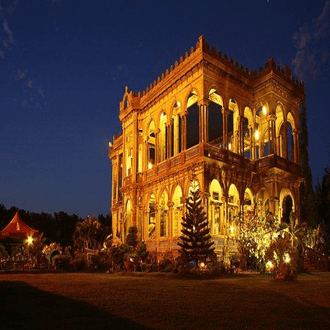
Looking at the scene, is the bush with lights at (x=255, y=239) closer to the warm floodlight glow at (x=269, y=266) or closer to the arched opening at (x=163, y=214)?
the warm floodlight glow at (x=269, y=266)

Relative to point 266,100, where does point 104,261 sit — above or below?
below

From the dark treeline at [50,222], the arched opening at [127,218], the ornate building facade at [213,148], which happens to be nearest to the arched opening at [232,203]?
the ornate building facade at [213,148]

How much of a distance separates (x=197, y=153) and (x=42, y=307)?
56.9ft

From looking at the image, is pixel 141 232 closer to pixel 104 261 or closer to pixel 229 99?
pixel 104 261

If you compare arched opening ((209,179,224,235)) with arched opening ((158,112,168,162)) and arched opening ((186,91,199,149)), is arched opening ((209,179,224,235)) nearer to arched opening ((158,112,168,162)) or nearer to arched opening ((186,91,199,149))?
arched opening ((158,112,168,162))

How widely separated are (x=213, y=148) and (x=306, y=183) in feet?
48.7

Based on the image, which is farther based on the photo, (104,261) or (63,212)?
(63,212)

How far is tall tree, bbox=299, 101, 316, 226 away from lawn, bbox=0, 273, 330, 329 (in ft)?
81.1

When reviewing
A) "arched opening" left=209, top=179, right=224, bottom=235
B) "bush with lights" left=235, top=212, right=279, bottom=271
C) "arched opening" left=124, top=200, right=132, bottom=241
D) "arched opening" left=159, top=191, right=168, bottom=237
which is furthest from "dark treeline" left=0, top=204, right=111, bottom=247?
"bush with lights" left=235, top=212, right=279, bottom=271

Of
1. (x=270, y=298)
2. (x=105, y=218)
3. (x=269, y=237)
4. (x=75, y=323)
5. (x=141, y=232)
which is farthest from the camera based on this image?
(x=105, y=218)

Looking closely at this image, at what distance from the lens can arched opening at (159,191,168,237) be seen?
29328mm

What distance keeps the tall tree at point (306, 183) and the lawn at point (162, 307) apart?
24.7 meters

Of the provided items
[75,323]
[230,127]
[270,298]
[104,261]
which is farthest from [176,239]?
[75,323]

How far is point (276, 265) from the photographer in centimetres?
1552
